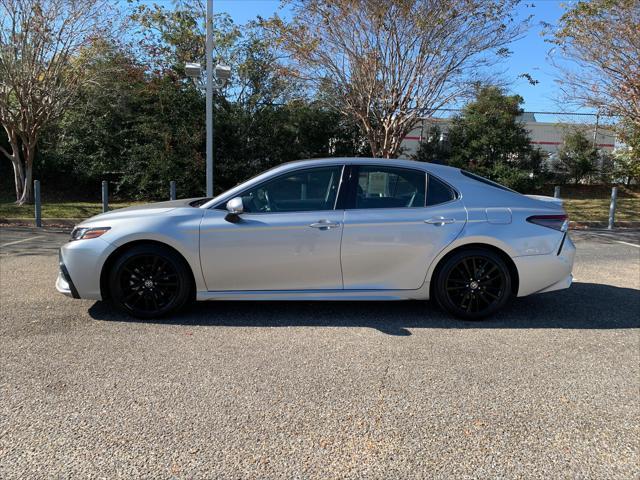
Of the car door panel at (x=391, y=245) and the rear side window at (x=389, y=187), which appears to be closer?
the car door panel at (x=391, y=245)

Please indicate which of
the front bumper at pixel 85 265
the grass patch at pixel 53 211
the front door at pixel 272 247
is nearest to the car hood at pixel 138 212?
the front bumper at pixel 85 265

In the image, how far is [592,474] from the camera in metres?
2.46

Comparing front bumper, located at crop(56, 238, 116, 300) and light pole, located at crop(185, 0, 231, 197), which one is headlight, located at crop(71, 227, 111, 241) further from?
light pole, located at crop(185, 0, 231, 197)

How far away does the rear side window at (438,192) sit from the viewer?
4734mm

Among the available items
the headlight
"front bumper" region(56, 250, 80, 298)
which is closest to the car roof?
the headlight

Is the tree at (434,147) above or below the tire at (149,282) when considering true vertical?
above

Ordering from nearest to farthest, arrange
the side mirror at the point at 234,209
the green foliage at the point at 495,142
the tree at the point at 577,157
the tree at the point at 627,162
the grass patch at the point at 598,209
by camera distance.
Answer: the side mirror at the point at 234,209, the grass patch at the point at 598,209, the green foliage at the point at 495,142, the tree at the point at 627,162, the tree at the point at 577,157

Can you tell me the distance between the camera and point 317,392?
325 cm

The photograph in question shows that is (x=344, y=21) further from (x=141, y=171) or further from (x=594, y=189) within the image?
(x=594, y=189)

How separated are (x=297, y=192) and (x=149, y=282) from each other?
5.33 feet

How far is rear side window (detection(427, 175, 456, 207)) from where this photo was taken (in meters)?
4.73

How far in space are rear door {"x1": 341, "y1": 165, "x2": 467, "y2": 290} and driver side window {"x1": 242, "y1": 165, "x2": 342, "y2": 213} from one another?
0.64 feet

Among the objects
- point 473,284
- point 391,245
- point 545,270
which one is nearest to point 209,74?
point 391,245

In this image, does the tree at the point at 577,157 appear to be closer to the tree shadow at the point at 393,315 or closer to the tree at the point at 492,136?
the tree at the point at 492,136
